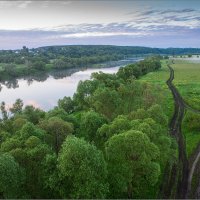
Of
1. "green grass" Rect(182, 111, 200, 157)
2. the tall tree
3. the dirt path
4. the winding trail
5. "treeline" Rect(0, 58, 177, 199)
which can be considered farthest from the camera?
"green grass" Rect(182, 111, 200, 157)

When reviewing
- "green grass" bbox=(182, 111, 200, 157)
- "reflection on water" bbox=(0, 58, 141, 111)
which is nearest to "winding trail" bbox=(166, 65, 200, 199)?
"green grass" bbox=(182, 111, 200, 157)

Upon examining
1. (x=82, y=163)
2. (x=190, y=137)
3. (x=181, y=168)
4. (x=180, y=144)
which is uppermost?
(x=82, y=163)

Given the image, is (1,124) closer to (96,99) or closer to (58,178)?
(96,99)

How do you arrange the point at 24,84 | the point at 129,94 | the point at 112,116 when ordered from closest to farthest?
the point at 112,116 < the point at 129,94 < the point at 24,84

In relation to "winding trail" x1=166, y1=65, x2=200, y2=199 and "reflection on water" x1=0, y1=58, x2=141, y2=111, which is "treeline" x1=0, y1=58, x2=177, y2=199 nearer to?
"winding trail" x1=166, y1=65, x2=200, y2=199

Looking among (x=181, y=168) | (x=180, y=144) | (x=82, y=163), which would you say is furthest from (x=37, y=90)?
(x=82, y=163)

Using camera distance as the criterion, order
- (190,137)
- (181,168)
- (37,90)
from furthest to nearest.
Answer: (37,90) → (190,137) → (181,168)

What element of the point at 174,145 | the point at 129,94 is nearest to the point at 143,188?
the point at 174,145

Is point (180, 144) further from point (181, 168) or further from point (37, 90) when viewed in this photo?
point (37, 90)

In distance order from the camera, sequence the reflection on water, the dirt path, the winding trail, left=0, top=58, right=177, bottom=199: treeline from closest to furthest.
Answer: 1. left=0, top=58, right=177, bottom=199: treeline
2. the winding trail
3. the dirt path
4. the reflection on water

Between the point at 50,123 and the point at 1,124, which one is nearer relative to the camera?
the point at 50,123

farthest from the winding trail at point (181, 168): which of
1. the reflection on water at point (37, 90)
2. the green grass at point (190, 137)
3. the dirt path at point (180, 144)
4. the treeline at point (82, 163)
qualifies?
the reflection on water at point (37, 90)
